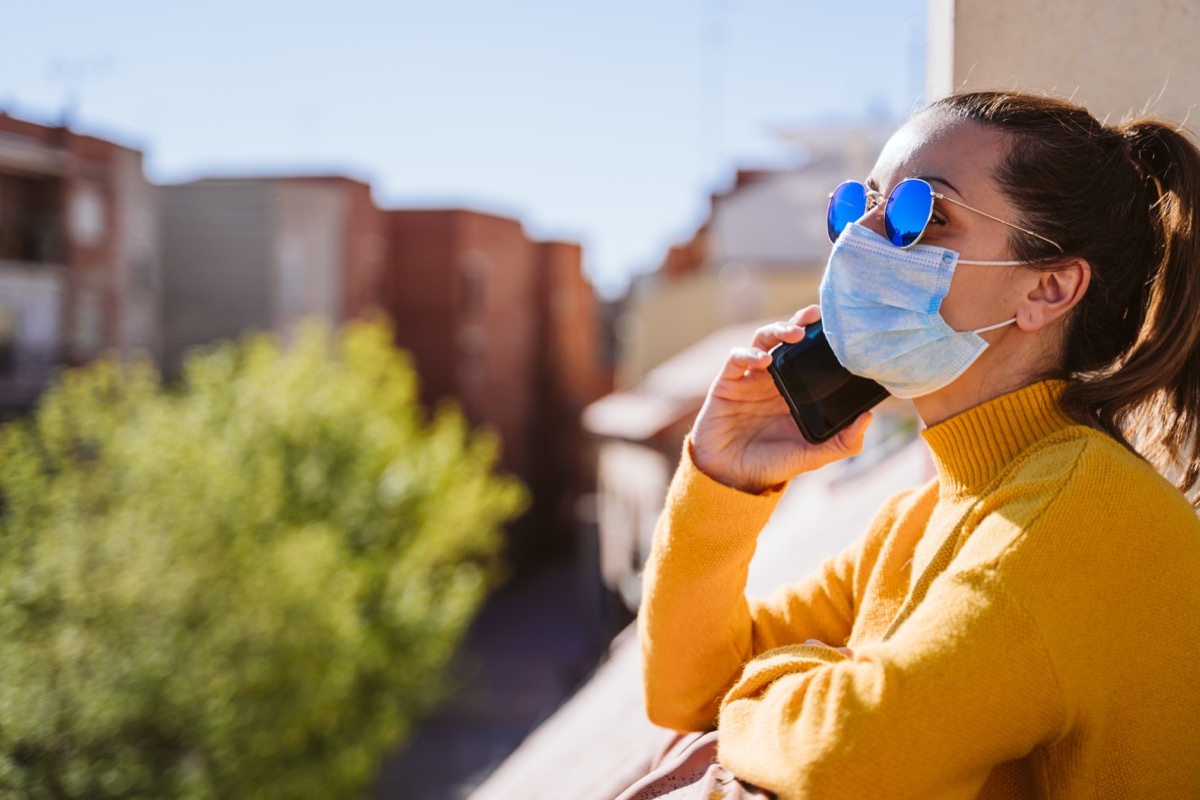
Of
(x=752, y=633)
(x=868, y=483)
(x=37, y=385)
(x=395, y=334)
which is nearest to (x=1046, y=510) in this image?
(x=752, y=633)

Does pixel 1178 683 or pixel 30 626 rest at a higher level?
pixel 1178 683

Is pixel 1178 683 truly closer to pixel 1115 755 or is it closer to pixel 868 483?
pixel 1115 755

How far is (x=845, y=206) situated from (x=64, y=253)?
19.7 m

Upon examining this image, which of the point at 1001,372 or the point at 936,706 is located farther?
the point at 1001,372

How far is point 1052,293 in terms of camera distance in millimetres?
1569

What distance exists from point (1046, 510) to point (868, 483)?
425cm

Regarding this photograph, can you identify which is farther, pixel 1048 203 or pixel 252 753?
pixel 252 753

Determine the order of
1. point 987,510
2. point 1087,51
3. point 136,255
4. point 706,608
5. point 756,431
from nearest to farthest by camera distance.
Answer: point 987,510 → point 706,608 → point 756,431 → point 1087,51 → point 136,255

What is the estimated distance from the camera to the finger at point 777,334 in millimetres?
1863

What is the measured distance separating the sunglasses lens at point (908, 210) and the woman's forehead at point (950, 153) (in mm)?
30

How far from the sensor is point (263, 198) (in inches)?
946

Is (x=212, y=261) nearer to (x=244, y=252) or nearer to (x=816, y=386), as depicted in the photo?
(x=244, y=252)

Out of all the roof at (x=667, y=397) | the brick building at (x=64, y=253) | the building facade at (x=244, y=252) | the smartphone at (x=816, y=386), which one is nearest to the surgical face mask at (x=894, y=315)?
the smartphone at (x=816, y=386)

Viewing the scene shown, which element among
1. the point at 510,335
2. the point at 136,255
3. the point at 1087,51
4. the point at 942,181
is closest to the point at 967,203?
the point at 942,181
